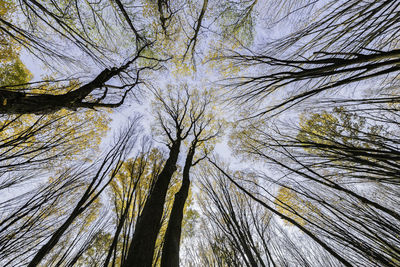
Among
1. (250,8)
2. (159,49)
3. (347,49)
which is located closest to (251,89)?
(347,49)

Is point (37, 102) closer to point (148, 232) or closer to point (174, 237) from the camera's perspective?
point (148, 232)

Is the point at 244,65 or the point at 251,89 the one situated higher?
the point at 244,65

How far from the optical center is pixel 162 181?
3326 mm

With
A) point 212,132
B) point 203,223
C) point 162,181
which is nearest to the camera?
point 162,181

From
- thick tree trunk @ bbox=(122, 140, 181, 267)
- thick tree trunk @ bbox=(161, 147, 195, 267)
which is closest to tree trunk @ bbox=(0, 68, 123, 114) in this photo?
thick tree trunk @ bbox=(122, 140, 181, 267)

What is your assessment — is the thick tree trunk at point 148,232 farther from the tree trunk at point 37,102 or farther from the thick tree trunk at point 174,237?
the tree trunk at point 37,102

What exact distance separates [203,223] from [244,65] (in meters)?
6.32

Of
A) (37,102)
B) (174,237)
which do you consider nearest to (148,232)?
(174,237)

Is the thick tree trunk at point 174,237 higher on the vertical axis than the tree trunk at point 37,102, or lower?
lower

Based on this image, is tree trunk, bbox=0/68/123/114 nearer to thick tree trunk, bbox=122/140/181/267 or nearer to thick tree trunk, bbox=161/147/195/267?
thick tree trunk, bbox=122/140/181/267

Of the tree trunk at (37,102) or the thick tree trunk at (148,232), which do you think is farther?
the tree trunk at (37,102)

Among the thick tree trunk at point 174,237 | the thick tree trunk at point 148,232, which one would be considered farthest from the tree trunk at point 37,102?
the thick tree trunk at point 174,237

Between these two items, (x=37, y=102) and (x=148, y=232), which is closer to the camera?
(x=148, y=232)

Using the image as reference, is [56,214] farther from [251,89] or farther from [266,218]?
[266,218]
